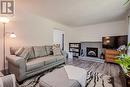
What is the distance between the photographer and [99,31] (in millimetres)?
5531

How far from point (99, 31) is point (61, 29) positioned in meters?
2.18

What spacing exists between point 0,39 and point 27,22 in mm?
1180

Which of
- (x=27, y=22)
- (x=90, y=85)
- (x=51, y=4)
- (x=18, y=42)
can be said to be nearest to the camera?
(x=90, y=85)

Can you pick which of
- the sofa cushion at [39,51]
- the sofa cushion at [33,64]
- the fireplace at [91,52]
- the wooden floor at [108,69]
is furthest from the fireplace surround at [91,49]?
the sofa cushion at [33,64]

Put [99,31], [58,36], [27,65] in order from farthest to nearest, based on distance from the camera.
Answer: [58,36] → [99,31] → [27,65]

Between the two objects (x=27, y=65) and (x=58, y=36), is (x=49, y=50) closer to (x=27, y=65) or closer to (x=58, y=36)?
(x=58, y=36)

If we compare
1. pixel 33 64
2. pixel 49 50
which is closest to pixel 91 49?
pixel 49 50

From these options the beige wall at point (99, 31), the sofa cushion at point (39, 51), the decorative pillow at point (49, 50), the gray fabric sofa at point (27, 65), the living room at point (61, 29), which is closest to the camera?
the gray fabric sofa at point (27, 65)

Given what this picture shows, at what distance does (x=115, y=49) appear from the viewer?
4.61 metres

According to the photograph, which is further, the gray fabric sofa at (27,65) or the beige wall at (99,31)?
the beige wall at (99,31)

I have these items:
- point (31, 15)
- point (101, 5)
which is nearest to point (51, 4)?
point (31, 15)

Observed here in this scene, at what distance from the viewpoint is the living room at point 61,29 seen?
2.89m

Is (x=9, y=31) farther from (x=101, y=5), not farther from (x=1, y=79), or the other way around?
(x=101, y=5)

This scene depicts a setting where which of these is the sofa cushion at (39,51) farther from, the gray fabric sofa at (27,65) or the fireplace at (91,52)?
the fireplace at (91,52)
